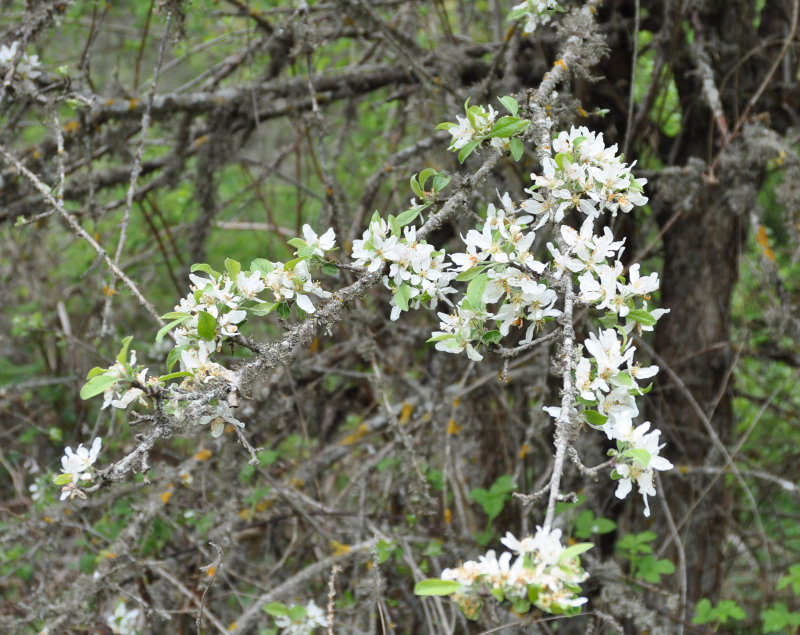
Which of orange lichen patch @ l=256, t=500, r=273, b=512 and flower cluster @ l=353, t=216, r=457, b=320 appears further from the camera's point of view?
orange lichen patch @ l=256, t=500, r=273, b=512

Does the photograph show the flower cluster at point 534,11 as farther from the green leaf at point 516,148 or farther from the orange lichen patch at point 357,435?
the orange lichen patch at point 357,435

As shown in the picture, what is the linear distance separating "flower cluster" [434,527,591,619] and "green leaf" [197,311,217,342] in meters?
0.57

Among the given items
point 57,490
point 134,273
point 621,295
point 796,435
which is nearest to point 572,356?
point 621,295

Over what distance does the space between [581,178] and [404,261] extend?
1.31 feet

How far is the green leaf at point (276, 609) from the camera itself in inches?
92.0

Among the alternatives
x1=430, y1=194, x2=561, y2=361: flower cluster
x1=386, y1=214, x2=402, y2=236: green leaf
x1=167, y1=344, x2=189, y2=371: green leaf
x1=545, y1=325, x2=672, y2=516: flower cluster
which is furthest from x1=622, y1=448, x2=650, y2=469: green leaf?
x1=167, y1=344, x2=189, y2=371: green leaf

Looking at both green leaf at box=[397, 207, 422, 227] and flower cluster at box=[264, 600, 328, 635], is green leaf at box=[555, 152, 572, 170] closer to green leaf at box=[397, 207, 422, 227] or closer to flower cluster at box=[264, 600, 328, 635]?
green leaf at box=[397, 207, 422, 227]

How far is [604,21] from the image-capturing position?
298 cm

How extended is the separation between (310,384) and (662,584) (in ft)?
5.69

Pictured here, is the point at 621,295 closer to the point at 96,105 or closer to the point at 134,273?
the point at 96,105

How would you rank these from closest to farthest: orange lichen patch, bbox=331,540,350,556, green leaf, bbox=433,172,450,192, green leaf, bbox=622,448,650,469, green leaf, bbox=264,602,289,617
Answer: green leaf, bbox=622,448,650,469 → green leaf, bbox=433,172,450,192 → green leaf, bbox=264,602,289,617 → orange lichen patch, bbox=331,540,350,556

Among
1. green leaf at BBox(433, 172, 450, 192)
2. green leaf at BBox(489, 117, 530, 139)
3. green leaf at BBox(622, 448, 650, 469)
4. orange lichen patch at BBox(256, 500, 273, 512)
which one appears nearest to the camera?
green leaf at BBox(622, 448, 650, 469)

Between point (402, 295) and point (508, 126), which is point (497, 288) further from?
point (508, 126)

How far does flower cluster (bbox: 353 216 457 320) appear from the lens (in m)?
1.36
